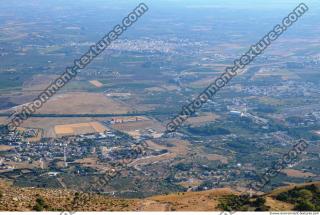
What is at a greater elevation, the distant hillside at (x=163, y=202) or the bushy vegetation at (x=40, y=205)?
the bushy vegetation at (x=40, y=205)

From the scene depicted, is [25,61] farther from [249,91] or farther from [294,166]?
[294,166]

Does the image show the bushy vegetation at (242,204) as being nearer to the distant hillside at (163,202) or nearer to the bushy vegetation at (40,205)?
the distant hillside at (163,202)

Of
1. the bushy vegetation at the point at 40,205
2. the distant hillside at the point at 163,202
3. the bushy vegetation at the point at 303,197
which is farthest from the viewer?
the bushy vegetation at the point at 303,197

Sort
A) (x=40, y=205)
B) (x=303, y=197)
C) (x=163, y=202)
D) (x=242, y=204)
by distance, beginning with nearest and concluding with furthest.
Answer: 1. (x=40, y=205)
2. (x=242, y=204)
3. (x=163, y=202)
4. (x=303, y=197)

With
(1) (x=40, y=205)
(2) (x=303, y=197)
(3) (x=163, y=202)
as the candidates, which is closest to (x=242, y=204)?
(2) (x=303, y=197)

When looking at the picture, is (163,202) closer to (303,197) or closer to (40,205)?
(40,205)

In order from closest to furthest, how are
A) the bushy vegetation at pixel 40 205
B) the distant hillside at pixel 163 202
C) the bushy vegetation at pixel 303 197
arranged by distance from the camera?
1. the bushy vegetation at pixel 40 205
2. the distant hillside at pixel 163 202
3. the bushy vegetation at pixel 303 197

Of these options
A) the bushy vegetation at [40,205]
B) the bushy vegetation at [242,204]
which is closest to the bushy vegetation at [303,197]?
the bushy vegetation at [242,204]

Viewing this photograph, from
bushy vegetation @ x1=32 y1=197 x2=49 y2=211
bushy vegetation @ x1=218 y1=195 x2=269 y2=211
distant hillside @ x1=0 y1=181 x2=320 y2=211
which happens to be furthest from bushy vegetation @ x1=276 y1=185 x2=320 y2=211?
bushy vegetation @ x1=32 y1=197 x2=49 y2=211
